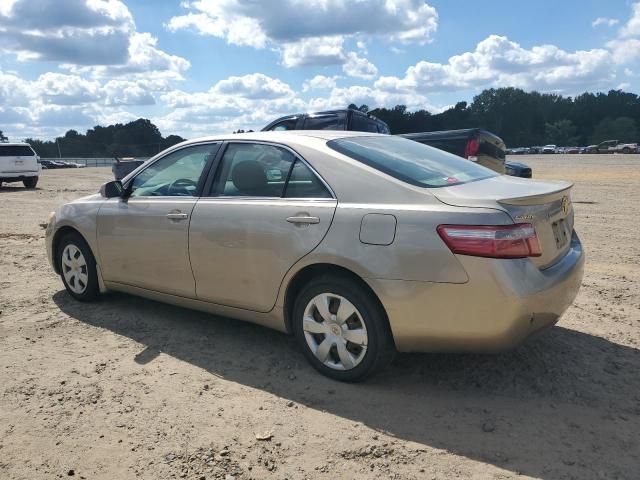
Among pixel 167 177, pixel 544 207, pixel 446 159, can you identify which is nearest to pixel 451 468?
pixel 544 207

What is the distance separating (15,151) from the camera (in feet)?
66.9

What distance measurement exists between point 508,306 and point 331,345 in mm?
1148

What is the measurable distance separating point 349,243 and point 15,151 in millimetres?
20558

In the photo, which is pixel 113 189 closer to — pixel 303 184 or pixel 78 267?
pixel 78 267

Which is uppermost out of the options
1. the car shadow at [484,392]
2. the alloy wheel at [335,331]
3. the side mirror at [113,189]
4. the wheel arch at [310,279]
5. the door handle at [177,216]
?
the side mirror at [113,189]

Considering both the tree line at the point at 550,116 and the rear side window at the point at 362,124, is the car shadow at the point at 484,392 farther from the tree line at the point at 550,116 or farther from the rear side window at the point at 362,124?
the tree line at the point at 550,116

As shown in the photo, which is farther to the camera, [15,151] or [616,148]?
[616,148]

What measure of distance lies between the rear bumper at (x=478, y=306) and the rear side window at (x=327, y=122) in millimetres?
7607

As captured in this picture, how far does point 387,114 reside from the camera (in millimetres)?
60500

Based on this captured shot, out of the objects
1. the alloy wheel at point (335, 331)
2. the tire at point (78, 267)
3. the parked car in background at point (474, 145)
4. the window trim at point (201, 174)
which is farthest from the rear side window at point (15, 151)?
the alloy wheel at point (335, 331)

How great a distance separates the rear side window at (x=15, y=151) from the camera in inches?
792

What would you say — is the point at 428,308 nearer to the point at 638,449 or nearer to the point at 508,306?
the point at 508,306

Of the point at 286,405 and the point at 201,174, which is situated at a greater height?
the point at 201,174

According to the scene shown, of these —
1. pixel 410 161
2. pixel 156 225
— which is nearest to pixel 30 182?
pixel 156 225
